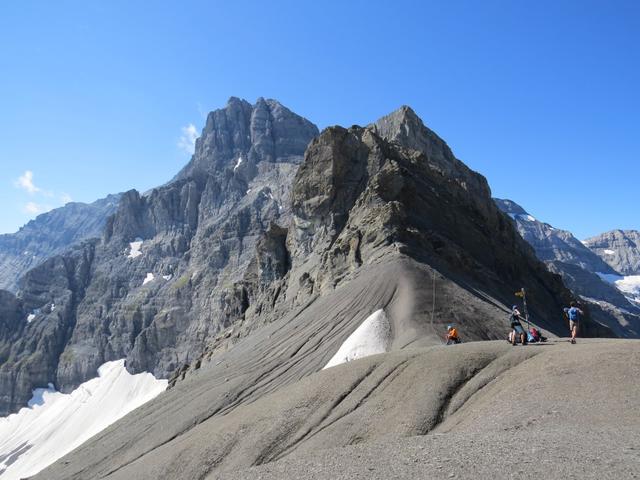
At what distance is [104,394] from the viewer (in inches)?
5773

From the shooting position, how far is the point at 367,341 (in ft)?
130

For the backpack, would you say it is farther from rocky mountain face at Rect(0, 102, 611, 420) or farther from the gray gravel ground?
rocky mountain face at Rect(0, 102, 611, 420)

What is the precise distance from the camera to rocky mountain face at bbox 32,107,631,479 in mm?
22828

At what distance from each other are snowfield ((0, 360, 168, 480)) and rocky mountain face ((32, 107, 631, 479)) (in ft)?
213

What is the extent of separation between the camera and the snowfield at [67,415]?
12538cm

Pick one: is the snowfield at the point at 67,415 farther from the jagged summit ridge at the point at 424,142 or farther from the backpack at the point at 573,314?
the backpack at the point at 573,314

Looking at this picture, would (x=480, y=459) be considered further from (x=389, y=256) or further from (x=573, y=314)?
(x=389, y=256)

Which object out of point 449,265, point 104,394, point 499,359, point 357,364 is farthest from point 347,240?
point 104,394

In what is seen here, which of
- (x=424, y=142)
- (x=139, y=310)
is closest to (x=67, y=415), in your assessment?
(x=139, y=310)

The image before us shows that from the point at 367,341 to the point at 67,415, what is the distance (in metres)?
129

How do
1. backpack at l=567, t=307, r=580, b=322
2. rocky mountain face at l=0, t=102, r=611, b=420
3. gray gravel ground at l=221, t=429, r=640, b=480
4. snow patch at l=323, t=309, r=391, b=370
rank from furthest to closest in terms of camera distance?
1. rocky mountain face at l=0, t=102, r=611, b=420
2. snow patch at l=323, t=309, r=391, b=370
3. backpack at l=567, t=307, r=580, b=322
4. gray gravel ground at l=221, t=429, r=640, b=480

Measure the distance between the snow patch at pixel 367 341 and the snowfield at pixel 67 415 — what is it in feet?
334

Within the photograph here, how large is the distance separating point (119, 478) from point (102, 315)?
531 ft

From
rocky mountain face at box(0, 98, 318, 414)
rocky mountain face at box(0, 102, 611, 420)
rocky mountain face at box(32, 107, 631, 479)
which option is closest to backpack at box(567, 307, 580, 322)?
rocky mountain face at box(32, 107, 631, 479)
